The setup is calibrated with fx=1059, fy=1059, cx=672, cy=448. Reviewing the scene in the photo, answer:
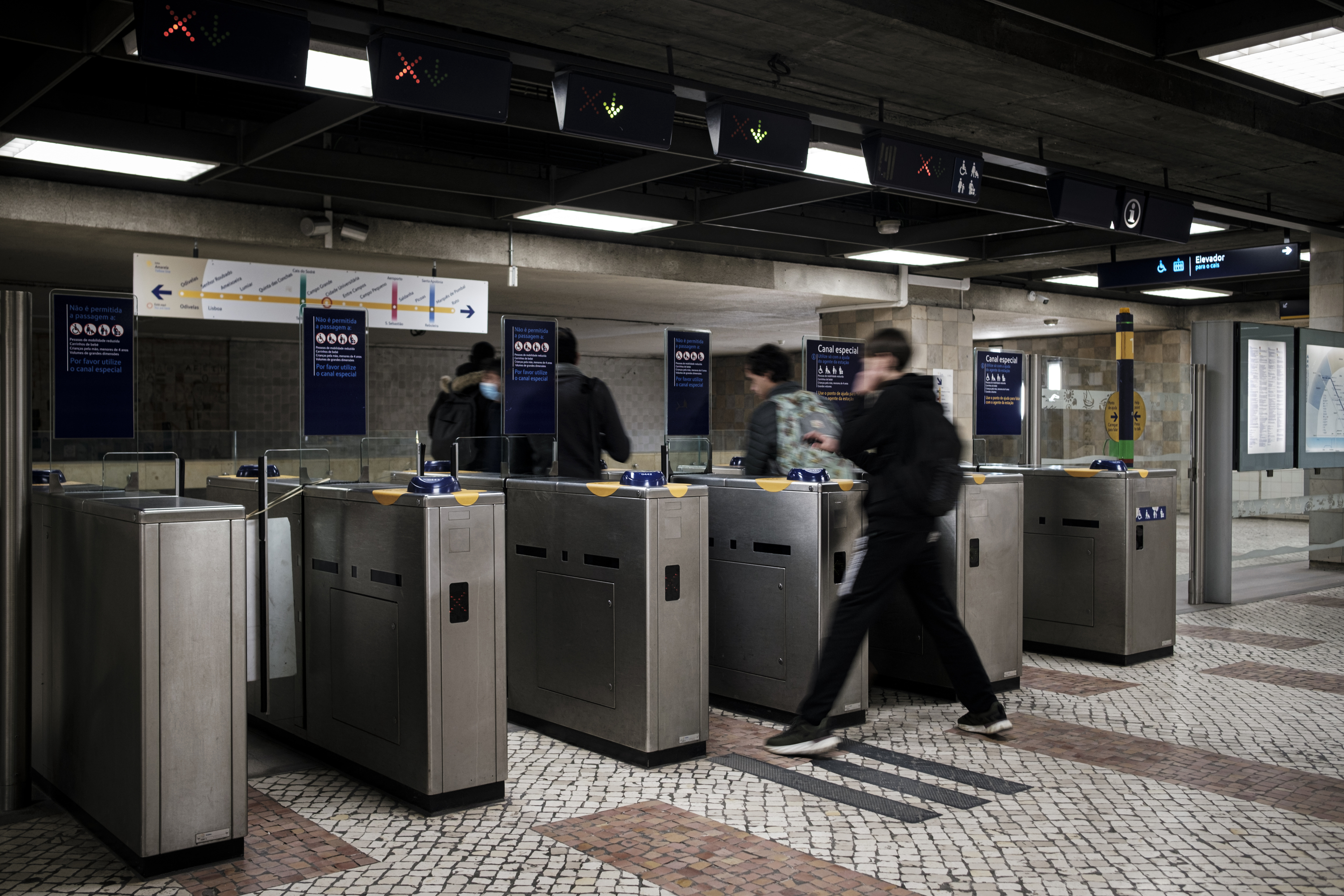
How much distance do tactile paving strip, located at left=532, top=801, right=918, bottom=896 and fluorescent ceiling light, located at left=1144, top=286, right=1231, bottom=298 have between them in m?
13.1

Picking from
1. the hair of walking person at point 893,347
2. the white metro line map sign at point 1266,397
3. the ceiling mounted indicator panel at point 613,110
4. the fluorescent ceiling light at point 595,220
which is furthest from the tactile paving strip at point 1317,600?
the ceiling mounted indicator panel at point 613,110

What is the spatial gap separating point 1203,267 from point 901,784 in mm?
8153

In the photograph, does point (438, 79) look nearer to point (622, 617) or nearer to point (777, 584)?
point (622, 617)

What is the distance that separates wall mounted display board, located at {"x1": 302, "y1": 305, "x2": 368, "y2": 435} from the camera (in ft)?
19.3

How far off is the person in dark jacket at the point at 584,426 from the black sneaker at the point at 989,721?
209 centimetres

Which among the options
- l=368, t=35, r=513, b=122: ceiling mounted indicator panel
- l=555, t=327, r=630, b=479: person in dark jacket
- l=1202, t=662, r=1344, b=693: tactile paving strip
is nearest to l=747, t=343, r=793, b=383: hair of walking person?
l=555, t=327, r=630, b=479: person in dark jacket

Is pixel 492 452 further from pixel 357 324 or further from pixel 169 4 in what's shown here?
→ pixel 169 4

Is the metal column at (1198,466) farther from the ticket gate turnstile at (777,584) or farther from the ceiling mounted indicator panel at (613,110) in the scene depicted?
the ceiling mounted indicator panel at (613,110)

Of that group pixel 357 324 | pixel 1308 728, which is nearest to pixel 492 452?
pixel 357 324

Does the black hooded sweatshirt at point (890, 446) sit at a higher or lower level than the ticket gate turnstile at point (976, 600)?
higher

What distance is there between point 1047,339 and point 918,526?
52.3ft

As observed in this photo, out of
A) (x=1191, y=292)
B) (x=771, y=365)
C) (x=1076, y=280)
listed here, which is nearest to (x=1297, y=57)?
(x=771, y=365)

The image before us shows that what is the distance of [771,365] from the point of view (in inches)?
200

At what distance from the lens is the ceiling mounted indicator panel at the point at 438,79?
14.3 ft
